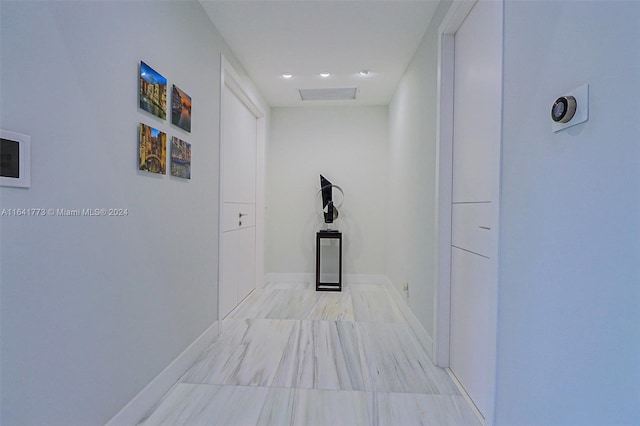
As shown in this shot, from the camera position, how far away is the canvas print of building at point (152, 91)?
54.9 inches

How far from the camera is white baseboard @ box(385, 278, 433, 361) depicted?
2.01 meters

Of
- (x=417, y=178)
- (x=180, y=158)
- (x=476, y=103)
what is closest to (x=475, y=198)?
(x=476, y=103)

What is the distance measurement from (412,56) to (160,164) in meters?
2.31

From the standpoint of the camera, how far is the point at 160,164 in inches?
60.7

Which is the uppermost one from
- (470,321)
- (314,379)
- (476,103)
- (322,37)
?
(322,37)

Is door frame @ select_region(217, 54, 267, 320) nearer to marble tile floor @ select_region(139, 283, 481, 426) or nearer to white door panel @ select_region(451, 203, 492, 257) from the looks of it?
marble tile floor @ select_region(139, 283, 481, 426)

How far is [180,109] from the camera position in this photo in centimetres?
173

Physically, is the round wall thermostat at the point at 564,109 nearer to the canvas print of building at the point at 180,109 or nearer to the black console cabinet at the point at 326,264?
the canvas print of building at the point at 180,109

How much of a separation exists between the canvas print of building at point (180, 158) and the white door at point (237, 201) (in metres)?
0.53

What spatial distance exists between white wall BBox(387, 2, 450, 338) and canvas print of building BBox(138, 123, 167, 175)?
170 cm

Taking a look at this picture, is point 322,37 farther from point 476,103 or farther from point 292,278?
point 292,278

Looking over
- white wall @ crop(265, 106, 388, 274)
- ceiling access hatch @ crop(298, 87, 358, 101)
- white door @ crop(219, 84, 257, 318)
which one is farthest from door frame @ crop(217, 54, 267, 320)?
ceiling access hatch @ crop(298, 87, 358, 101)

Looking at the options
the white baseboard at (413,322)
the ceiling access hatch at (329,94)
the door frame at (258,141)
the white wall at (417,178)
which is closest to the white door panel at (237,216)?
the door frame at (258,141)

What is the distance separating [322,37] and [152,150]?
1.64 meters
